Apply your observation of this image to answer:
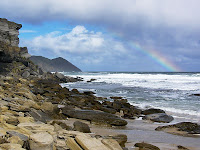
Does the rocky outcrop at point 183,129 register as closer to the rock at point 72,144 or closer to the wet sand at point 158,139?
the wet sand at point 158,139

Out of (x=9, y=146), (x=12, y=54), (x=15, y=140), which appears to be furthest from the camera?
(x=12, y=54)

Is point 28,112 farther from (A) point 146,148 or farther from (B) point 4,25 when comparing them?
(B) point 4,25

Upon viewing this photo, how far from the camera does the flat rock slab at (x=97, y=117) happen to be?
367 inches

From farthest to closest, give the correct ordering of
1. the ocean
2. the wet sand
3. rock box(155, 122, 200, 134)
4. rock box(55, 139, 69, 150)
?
the ocean → rock box(155, 122, 200, 134) → the wet sand → rock box(55, 139, 69, 150)

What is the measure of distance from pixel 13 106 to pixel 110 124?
407 centimetres

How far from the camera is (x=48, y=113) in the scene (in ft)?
29.9

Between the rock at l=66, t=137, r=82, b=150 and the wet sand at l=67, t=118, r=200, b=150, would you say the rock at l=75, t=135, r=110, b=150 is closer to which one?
the rock at l=66, t=137, r=82, b=150

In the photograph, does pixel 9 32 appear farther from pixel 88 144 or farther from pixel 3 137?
pixel 88 144

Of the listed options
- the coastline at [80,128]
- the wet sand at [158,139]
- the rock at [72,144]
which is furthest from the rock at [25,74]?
the rock at [72,144]

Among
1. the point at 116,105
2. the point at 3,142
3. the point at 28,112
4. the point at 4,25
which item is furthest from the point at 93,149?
the point at 4,25

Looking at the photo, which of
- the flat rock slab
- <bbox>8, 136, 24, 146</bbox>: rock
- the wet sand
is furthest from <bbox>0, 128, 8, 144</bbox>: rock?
the flat rock slab

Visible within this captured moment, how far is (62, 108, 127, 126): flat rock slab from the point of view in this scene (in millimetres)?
9328

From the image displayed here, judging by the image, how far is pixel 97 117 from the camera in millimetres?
9602

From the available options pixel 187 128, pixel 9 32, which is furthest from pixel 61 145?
pixel 9 32
